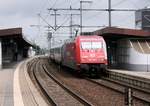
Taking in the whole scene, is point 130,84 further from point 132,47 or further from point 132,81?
point 132,47

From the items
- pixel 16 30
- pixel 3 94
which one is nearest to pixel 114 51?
pixel 16 30

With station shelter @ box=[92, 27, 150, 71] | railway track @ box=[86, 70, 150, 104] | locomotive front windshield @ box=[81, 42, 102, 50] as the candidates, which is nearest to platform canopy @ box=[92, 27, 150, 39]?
station shelter @ box=[92, 27, 150, 71]

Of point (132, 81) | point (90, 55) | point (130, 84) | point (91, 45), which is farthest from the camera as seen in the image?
point (91, 45)

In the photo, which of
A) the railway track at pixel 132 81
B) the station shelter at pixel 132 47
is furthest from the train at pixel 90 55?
the station shelter at pixel 132 47

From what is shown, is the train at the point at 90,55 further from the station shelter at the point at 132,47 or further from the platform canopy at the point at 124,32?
the station shelter at the point at 132,47

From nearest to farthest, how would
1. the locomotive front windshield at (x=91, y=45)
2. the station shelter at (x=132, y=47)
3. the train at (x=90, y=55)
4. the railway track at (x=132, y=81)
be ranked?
the railway track at (x=132, y=81) → the train at (x=90, y=55) → the locomotive front windshield at (x=91, y=45) → the station shelter at (x=132, y=47)

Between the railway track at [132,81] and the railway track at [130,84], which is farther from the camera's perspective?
the railway track at [132,81]

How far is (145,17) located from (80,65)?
35145 millimetres

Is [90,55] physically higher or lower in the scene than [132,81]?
higher

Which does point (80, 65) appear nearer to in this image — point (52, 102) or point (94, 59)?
point (94, 59)

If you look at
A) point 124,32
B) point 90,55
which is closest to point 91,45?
point 90,55

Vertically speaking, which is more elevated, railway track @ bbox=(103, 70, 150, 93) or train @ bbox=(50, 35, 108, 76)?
train @ bbox=(50, 35, 108, 76)

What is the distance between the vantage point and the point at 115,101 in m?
19.1

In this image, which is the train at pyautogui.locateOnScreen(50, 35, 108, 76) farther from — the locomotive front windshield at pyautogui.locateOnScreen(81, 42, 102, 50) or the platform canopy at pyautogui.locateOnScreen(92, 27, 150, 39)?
the platform canopy at pyautogui.locateOnScreen(92, 27, 150, 39)
